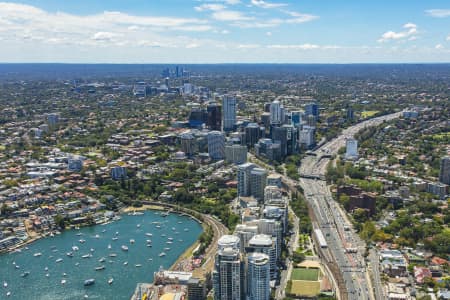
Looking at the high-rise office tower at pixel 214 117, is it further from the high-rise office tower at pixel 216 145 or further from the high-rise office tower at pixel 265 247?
the high-rise office tower at pixel 265 247

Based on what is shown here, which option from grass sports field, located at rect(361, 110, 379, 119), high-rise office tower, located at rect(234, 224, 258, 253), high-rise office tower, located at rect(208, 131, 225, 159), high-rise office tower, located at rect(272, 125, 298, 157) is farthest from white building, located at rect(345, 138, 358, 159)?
high-rise office tower, located at rect(234, 224, 258, 253)

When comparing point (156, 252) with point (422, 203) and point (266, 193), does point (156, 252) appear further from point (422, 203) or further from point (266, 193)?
point (422, 203)

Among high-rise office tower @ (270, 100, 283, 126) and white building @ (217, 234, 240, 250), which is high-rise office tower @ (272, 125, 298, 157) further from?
white building @ (217, 234, 240, 250)

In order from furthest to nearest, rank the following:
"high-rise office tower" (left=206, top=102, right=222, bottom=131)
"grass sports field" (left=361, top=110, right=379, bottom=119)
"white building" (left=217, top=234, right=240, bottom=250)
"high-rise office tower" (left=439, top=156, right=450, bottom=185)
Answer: "grass sports field" (left=361, top=110, right=379, bottom=119), "high-rise office tower" (left=206, top=102, right=222, bottom=131), "high-rise office tower" (left=439, top=156, right=450, bottom=185), "white building" (left=217, top=234, right=240, bottom=250)

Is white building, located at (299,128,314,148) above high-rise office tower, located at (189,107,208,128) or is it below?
below

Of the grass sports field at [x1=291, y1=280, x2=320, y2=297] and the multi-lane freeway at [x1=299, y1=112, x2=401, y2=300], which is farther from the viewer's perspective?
the multi-lane freeway at [x1=299, y1=112, x2=401, y2=300]

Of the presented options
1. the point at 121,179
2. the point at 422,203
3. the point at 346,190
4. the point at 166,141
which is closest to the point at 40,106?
the point at 166,141

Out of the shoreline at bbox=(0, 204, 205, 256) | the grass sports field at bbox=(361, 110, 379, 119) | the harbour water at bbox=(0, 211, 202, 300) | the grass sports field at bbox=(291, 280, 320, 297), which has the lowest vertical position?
the harbour water at bbox=(0, 211, 202, 300)
